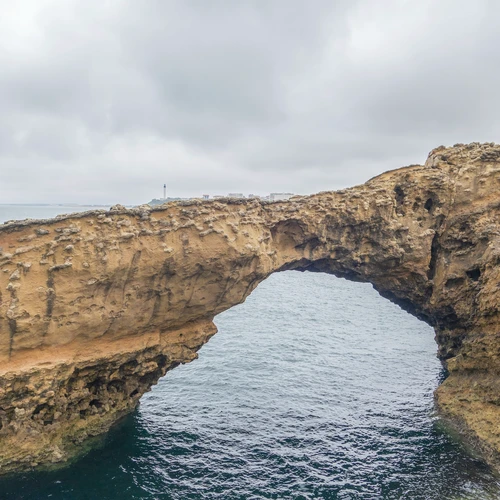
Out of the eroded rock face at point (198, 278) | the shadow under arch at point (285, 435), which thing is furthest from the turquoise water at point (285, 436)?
the eroded rock face at point (198, 278)

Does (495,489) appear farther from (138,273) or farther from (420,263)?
(138,273)

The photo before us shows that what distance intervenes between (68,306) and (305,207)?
1310cm

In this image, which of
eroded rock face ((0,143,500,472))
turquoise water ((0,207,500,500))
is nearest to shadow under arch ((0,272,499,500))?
turquoise water ((0,207,500,500))

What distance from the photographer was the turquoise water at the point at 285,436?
62.0 feet

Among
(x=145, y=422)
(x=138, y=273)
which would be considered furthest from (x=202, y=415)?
(x=138, y=273)

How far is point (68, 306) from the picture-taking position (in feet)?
61.5

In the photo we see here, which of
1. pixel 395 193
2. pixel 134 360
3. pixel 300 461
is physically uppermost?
pixel 395 193

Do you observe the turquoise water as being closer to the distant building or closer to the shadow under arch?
the shadow under arch

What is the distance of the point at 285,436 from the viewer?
23500mm

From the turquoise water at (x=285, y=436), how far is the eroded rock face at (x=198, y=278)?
1.71 metres

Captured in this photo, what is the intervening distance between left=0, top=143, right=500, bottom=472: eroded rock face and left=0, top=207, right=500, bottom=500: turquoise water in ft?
5.61

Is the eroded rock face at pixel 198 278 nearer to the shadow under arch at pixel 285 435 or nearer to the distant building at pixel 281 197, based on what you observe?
the distant building at pixel 281 197

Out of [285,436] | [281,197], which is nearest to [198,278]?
[285,436]

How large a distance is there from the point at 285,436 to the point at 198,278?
9754mm
